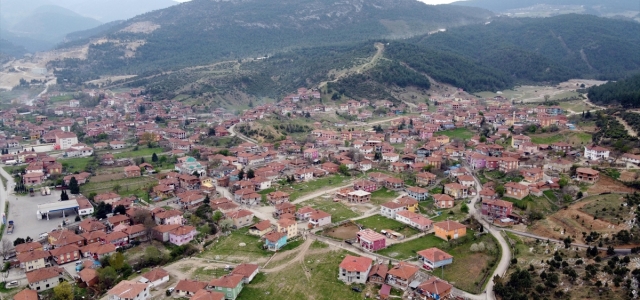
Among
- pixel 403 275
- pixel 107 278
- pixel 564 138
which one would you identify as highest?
pixel 107 278

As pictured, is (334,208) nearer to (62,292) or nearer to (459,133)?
(62,292)

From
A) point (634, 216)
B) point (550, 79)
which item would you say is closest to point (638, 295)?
point (634, 216)

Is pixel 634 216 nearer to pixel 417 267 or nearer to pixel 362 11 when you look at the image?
pixel 417 267

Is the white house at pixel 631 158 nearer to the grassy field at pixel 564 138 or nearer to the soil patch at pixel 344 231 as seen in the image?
the grassy field at pixel 564 138

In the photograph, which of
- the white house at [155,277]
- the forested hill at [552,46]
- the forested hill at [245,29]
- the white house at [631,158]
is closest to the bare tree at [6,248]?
the white house at [155,277]

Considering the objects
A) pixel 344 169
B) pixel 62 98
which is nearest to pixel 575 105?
pixel 344 169
